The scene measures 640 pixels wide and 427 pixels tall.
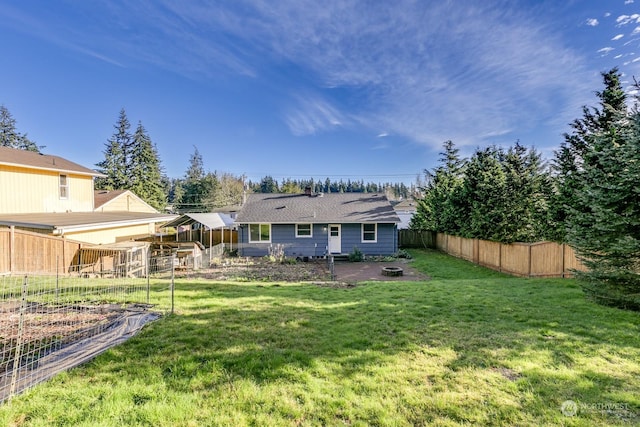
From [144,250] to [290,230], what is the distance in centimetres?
817

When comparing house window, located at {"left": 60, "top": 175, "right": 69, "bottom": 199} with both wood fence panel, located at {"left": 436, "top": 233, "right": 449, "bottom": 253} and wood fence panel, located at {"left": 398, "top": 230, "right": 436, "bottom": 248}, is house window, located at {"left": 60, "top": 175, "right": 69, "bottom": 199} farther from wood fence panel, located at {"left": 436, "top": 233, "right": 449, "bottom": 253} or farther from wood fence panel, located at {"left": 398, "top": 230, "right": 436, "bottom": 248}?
wood fence panel, located at {"left": 436, "top": 233, "right": 449, "bottom": 253}

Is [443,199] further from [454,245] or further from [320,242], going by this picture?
[320,242]

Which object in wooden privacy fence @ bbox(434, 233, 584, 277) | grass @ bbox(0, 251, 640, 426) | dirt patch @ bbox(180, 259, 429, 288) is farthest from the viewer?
dirt patch @ bbox(180, 259, 429, 288)

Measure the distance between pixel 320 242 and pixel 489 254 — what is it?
31.0 ft

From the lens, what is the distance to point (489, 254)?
14969 millimetres

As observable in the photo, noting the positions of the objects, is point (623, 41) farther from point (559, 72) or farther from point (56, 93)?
point (56, 93)

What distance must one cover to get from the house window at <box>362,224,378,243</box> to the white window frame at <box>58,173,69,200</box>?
684 inches

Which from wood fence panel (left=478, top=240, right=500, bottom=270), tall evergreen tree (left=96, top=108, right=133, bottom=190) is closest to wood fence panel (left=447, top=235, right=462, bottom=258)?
wood fence panel (left=478, top=240, right=500, bottom=270)

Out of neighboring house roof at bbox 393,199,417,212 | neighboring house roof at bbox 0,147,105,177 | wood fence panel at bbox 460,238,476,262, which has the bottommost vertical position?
wood fence panel at bbox 460,238,476,262

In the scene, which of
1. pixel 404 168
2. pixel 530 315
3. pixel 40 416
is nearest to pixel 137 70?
pixel 40 416

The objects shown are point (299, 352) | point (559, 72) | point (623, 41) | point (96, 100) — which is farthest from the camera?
point (96, 100)

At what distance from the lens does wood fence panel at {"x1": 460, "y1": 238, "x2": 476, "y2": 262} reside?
16.7m

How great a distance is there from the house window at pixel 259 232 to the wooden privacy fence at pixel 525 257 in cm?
1244

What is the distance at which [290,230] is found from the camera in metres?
18.3
